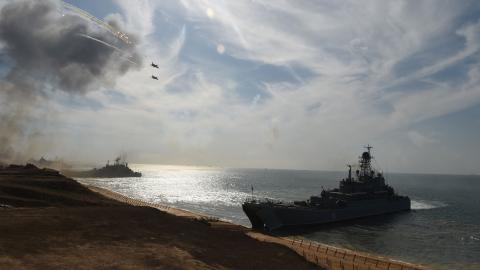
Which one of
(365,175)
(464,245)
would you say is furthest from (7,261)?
(365,175)

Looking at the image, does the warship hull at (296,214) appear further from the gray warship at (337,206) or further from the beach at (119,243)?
the beach at (119,243)

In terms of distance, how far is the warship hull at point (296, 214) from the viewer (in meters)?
50.4

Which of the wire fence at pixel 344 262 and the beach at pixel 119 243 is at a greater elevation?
the beach at pixel 119 243

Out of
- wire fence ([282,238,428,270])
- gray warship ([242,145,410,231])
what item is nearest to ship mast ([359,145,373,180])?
gray warship ([242,145,410,231])

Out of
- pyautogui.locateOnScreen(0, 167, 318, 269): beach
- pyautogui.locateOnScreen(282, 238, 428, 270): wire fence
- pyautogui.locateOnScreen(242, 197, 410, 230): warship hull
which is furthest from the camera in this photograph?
pyautogui.locateOnScreen(242, 197, 410, 230): warship hull

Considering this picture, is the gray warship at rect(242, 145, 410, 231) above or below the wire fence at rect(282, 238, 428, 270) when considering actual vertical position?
above

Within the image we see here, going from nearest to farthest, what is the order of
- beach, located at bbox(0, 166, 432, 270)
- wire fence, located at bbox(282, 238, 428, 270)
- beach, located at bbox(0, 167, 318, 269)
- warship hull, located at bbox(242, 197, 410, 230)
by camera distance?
beach, located at bbox(0, 167, 318, 269)
beach, located at bbox(0, 166, 432, 270)
wire fence, located at bbox(282, 238, 428, 270)
warship hull, located at bbox(242, 197, 410, 230)

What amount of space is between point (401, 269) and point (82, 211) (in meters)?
29.1

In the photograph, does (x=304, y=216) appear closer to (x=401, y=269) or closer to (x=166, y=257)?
(x=401, y=269)

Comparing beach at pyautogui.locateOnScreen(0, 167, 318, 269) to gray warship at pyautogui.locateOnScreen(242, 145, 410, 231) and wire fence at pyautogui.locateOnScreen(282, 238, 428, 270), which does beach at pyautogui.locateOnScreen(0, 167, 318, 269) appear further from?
gray warship at pyautogui.locateOnScreen(242, 145, 410, 231)

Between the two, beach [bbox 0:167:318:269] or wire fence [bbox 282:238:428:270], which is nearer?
beach [bbox 0:167:318:269]

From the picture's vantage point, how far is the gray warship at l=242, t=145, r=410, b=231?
51044 millimetres

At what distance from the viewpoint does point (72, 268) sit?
656 inches

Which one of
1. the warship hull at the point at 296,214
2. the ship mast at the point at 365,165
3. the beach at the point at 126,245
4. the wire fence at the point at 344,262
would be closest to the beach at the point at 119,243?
the beach at the point at 126,245
